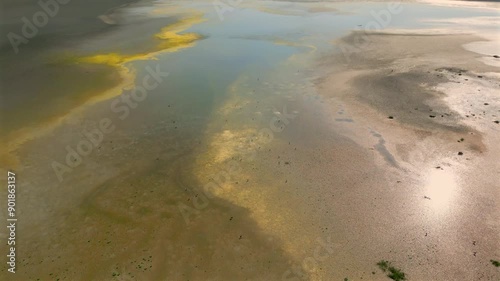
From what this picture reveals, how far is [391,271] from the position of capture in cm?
912

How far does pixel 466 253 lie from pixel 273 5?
41.0 metres

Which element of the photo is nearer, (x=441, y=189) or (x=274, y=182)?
(x=441, y=189)

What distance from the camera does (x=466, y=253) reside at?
31.5ft

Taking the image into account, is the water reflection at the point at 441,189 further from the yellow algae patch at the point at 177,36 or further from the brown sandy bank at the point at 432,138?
the yellow algae patch at the point at 177,36

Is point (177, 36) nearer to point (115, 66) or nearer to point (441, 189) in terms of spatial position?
point (115, 66)

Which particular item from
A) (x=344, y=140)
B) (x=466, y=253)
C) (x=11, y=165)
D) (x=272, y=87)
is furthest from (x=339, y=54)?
(x=11, y=165)

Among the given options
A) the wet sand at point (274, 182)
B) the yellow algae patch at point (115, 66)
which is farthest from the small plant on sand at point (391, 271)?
the yellow algae patch at point (115, 66)

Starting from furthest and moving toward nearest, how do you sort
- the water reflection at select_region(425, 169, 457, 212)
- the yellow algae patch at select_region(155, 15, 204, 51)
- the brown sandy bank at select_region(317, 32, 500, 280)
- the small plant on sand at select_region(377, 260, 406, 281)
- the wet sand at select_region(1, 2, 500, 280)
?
the yellow algae patch at select_region(155, 15, 204, 51) < the water reflection at select_region(425, 169, 457, 212) < the brown sandy bank at select_region(317, 32, 500, 280) < the wet sand at select_region(1, 2, 500, 280) < the small plant on sand at select_region(377, 260, 406, 281)

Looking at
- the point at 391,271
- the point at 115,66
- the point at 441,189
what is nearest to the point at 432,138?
the point at 441,189

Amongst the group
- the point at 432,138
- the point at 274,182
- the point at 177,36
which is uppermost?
the point at 432,138

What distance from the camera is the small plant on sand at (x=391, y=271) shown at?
29.3 ft

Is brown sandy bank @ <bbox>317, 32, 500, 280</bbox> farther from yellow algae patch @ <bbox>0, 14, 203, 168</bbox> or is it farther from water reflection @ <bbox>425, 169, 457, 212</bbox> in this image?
yellow algae patch @ <bbox>0, 14, 203, 168</bbox>

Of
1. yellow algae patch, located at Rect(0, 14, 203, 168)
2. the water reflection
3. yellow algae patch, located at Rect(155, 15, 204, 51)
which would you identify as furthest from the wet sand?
yellow algae patch, located at Rect(155, 15, 204, 51)

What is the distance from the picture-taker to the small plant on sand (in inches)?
352
